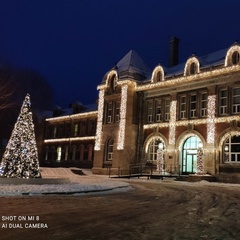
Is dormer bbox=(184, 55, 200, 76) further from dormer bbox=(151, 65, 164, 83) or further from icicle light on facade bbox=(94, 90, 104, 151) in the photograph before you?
icicle light on facade bbox=(94, 90, 104, 151)

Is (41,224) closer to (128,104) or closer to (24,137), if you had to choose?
(24,137)

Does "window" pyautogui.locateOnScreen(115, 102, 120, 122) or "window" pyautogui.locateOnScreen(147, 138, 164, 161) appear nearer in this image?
"window" pyautogui.locateOnScreen(147, 138, 164, 161)

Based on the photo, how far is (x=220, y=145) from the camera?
1117 inches

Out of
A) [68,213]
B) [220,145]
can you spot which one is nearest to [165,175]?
[220,145]

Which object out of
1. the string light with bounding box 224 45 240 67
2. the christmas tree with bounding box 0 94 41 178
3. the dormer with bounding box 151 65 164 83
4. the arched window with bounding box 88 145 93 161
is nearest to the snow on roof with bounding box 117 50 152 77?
the dormer with bounding box 151 65 164 83

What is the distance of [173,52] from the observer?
40781 millimetres

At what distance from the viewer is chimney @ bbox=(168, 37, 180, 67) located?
40.5 metres

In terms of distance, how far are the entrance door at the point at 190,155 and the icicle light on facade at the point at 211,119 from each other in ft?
5.75

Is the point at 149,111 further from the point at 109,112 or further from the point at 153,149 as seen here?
the point at 109,112

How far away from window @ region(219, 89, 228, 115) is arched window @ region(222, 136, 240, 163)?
2.47m

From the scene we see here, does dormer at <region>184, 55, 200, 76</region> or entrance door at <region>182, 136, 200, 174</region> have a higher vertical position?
dormer at <region>184, 55, 200, 76</region>

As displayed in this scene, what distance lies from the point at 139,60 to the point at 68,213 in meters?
33.0

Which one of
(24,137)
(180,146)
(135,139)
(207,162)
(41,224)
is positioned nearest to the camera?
(41,224)

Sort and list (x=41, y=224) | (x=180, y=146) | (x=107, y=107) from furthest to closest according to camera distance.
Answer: (x=107, y=107), (x=180, y=146), (x=41, y=224)
